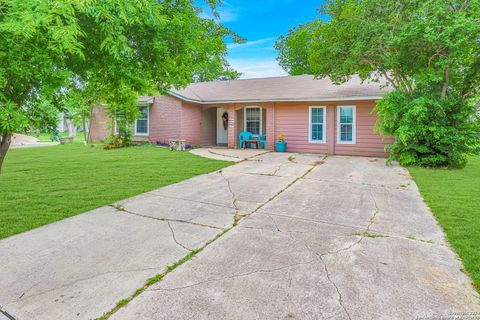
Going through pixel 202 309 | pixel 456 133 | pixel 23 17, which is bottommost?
pixel 202 309

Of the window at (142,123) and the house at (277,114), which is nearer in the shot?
the house at (277,114)

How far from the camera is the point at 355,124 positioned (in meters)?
11.5

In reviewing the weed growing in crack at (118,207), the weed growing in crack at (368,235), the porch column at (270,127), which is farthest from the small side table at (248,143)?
the weed growing in crack at (368,235)

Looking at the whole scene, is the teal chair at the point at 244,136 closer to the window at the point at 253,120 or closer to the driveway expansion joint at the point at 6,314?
the window at the point at 253,120

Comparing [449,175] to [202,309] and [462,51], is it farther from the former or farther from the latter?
[202,309]

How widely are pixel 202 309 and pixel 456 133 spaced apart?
30.0ft

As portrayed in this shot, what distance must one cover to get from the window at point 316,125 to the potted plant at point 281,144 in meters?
1.14

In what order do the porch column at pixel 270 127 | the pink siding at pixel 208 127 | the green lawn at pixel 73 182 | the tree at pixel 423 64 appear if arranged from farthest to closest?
the pink siding at pixel 208 127, the porch column at pixel 270 127, the tree at pixel 423 64, the green lawn at pixel 73 182

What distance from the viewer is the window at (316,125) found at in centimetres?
1207

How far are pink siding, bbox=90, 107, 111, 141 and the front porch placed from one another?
6403 millimetres

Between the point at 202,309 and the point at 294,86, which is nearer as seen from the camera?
the point at 202,309

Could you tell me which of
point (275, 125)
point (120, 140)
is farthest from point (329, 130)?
point (120, 140)

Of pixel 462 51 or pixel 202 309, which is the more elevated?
pixel 462 51

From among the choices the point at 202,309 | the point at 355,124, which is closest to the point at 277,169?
the point at 355,124
